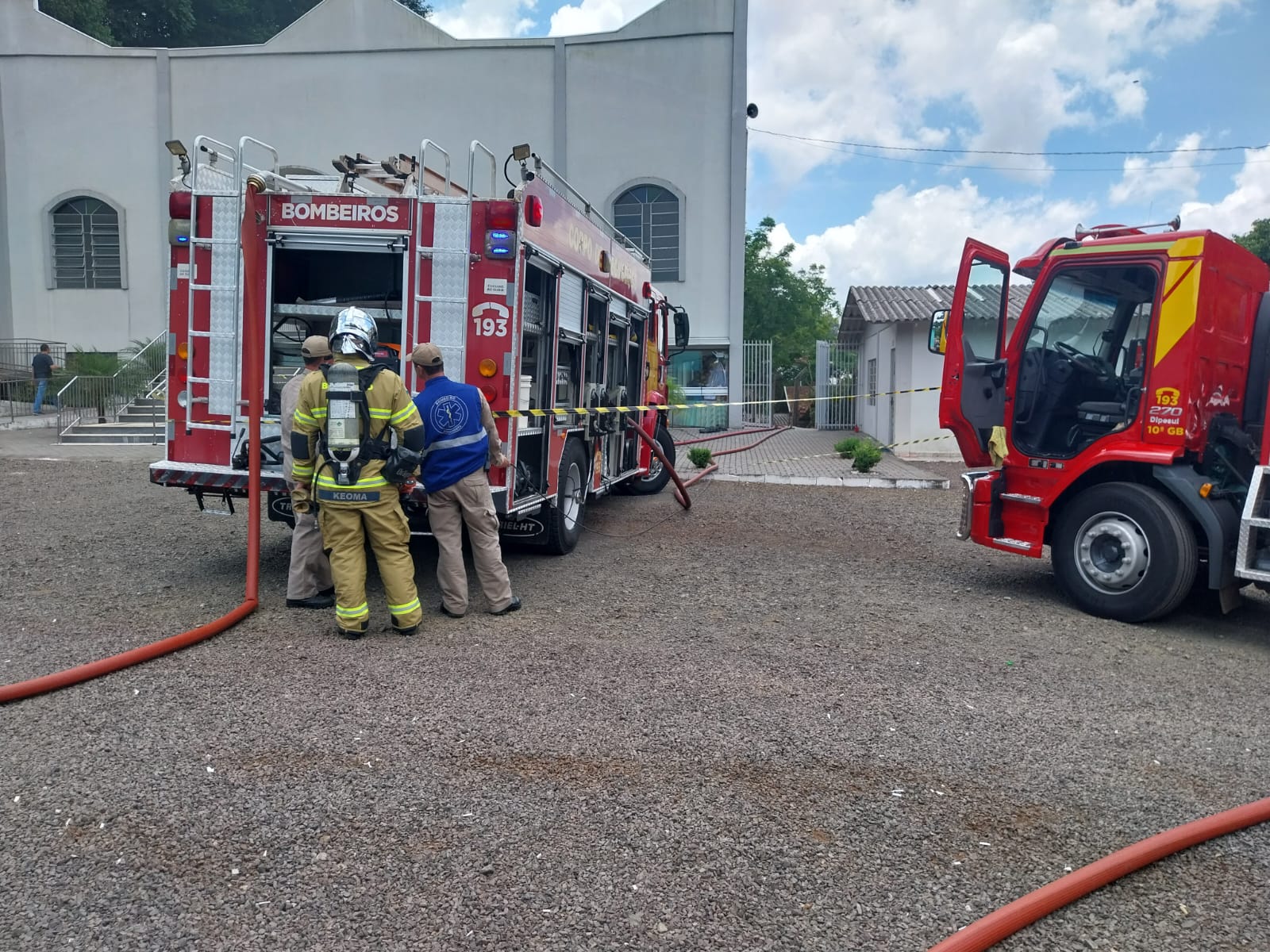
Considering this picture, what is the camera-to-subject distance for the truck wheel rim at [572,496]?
7836 millimetres

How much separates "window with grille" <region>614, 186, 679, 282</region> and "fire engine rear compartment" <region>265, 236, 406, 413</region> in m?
15.3

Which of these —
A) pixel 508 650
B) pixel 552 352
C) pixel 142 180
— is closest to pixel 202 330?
pixel 552 352

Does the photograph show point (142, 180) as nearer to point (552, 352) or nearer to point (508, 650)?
point (552, 352)

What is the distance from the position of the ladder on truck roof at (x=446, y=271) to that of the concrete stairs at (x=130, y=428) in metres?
12.9

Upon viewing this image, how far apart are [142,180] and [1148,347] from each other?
2350cm

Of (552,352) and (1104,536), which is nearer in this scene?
(1104,536)

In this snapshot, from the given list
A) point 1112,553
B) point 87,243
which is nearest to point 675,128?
point 87,243

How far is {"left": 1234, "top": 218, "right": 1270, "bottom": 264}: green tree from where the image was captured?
99.9ft

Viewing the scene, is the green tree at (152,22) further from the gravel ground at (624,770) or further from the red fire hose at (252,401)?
the gravel ground at (624,770)

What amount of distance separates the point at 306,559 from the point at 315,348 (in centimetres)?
130

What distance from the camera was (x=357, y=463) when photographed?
17.3 ft

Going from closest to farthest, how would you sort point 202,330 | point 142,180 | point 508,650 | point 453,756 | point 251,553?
1. point 453,756
2. point 508,650
3. point 251,553
4. point 202,330
5. point 142,180

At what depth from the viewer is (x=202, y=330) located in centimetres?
632

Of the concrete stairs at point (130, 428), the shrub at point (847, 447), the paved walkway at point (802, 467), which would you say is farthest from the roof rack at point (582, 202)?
the concrete stairs at point (130, 428)
